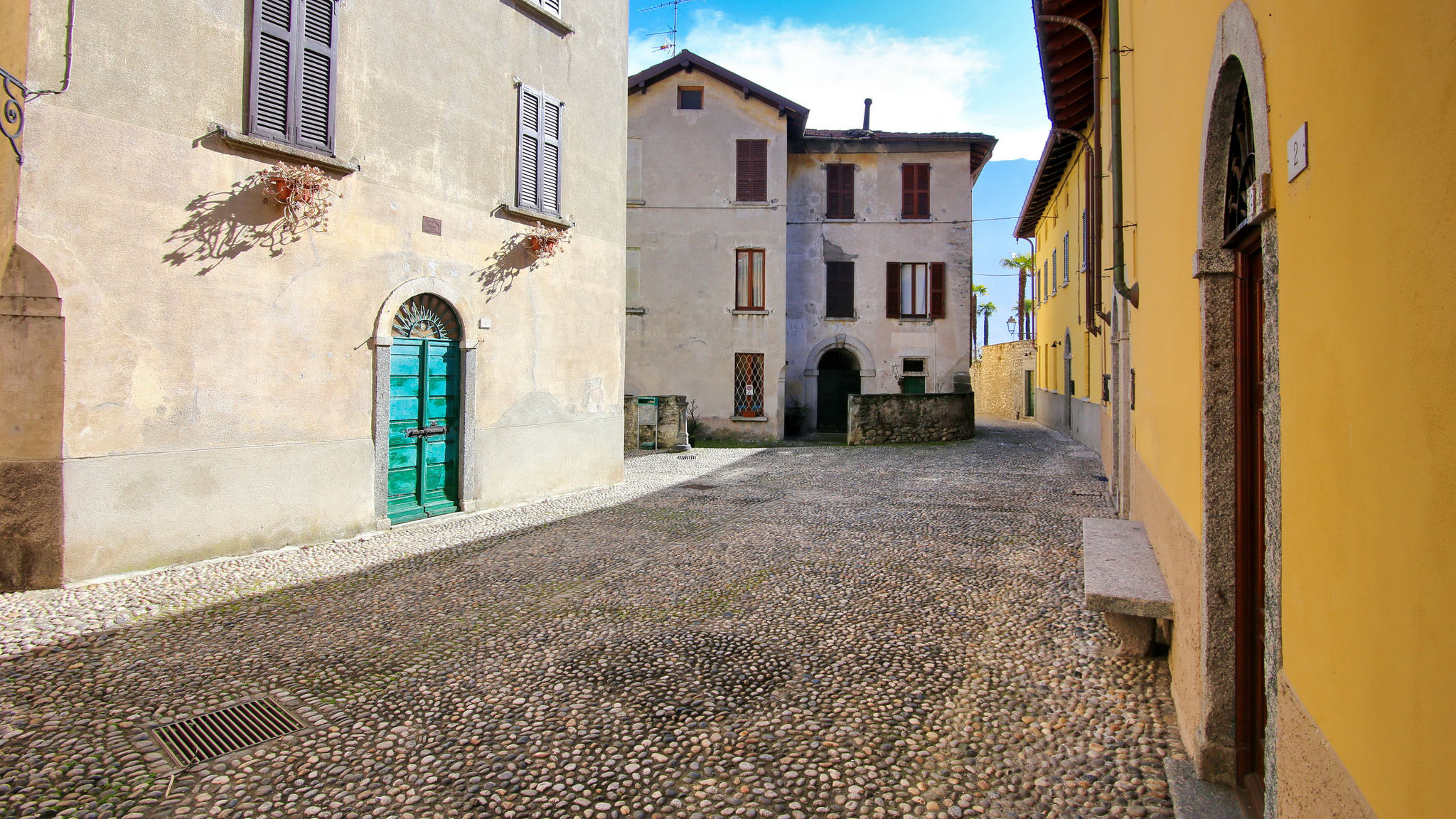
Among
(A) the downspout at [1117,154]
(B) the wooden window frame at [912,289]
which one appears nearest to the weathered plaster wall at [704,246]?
(B) the wooden window frame at [912,289]

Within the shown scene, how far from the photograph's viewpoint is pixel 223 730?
3457 mm

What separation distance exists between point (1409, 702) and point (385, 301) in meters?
8.03

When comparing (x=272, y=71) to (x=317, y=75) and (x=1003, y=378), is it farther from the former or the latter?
(x=1003, y=378)

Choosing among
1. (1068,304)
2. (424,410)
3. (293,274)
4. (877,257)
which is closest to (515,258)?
(424,410)

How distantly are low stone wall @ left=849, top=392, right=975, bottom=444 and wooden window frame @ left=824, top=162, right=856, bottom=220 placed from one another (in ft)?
19.8

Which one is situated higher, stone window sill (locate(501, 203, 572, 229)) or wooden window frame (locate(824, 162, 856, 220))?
wooden window frame (locate(824, 162, 856, 220))

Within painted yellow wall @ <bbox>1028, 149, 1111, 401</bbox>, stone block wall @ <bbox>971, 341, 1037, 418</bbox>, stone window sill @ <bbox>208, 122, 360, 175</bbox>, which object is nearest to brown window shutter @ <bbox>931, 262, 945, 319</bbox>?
painted yellow wall @ <bbox>1028, 149, 1111, 401</bbox>

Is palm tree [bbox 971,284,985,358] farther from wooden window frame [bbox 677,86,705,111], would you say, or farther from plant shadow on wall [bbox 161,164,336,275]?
plant shadow on wall [bbox 161,164,336,275]

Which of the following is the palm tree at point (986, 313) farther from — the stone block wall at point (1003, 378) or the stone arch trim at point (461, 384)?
the stone arch trim at point (461, 384)

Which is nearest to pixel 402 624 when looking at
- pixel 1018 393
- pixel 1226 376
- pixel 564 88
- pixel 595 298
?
pixel 1226 376

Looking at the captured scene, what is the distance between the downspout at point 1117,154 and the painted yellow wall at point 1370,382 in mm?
4140

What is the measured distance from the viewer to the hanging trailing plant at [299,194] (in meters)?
6.64

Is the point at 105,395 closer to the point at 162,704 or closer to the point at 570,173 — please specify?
the point at 162,704

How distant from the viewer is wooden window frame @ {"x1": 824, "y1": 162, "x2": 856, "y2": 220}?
21391 millimetres
